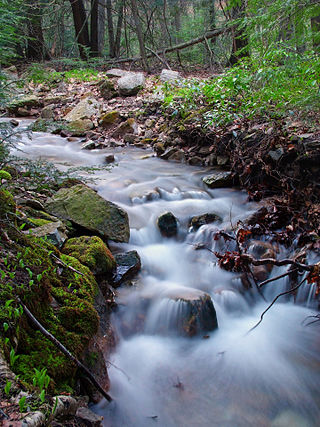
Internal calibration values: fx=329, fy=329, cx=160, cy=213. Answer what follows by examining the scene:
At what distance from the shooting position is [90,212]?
4.02m

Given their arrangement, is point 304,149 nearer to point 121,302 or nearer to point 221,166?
point 221,166

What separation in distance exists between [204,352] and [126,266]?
4.10ft

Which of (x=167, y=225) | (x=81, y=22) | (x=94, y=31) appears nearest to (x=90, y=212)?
(x=167, y=225)

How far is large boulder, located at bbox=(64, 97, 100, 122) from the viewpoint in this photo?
33.1ft

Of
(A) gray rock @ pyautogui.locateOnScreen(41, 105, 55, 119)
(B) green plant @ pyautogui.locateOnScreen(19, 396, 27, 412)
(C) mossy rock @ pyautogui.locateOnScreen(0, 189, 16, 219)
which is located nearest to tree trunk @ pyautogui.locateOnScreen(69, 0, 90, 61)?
(A) gray rock @ pyautogui.locateOnScreen(41, 105, 55, 119)

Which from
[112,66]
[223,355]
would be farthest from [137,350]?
[112,66]

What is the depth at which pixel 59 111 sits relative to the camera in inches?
434

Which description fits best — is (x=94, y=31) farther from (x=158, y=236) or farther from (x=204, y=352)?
(x=204, y=352)

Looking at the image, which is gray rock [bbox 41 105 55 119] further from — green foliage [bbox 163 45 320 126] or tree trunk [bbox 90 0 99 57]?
tree trunk [bbox 90 0 99 57]

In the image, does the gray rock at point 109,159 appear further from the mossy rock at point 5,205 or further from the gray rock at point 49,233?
the mossy rock at point 5,205

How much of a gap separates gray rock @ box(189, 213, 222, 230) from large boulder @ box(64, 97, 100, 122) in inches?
258

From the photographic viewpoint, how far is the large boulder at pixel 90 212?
3928mm

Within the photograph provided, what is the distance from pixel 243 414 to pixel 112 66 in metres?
15.0

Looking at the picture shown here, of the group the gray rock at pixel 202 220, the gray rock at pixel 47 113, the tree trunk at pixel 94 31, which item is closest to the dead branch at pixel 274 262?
the gray rock at pixel 202 220
